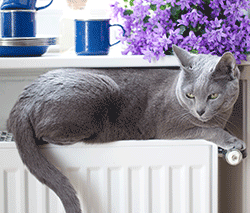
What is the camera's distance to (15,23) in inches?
47.5

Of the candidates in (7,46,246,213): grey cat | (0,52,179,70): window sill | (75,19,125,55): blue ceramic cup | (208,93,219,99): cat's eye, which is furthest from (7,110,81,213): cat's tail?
(208,93,219,99): cat's eye

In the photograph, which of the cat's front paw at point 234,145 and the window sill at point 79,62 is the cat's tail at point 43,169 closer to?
the window sill at point 79,62

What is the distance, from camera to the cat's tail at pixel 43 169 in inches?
38.0

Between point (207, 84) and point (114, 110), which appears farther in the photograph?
point (114, 110)

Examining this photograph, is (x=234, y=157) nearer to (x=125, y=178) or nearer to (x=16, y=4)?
(x=125, y=178)

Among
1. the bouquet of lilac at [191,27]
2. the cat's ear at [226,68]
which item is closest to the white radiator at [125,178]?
the cat's ear at [226,68]

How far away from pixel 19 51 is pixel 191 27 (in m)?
0.55

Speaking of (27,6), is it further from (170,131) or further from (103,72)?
(170,131)

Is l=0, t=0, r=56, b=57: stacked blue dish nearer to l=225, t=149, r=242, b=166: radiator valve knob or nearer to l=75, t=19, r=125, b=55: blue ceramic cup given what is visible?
l=75, t=19, r=125, b=55: blue ceramic cup

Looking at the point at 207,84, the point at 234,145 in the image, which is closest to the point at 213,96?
the point at 207,84

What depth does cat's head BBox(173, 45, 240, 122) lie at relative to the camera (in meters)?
1.02

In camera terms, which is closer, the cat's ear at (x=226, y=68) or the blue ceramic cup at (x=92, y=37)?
the cat's ear at (x=226, y=68)

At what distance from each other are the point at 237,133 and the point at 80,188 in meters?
0.57

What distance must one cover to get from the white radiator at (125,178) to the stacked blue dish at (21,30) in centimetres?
32
